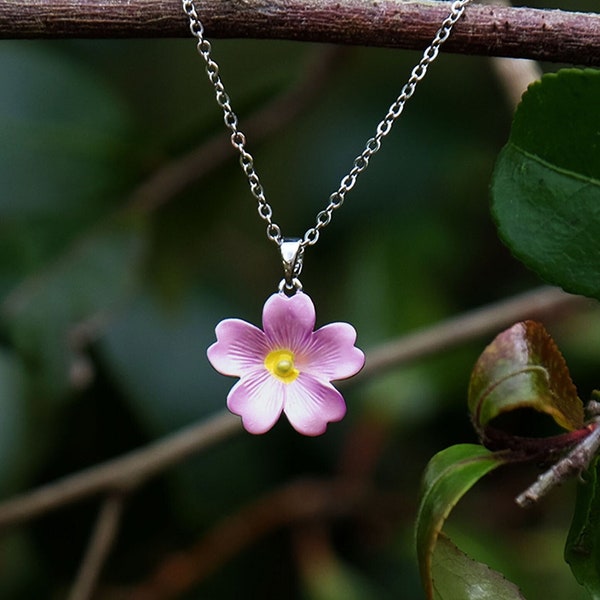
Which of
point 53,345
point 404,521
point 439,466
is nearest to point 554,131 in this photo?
point 439,466

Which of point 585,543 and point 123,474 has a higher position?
point 585,543

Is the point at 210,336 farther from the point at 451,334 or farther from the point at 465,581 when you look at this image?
the point at 465,581

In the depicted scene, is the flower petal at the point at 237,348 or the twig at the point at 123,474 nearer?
the flower petal at the point at 237,348

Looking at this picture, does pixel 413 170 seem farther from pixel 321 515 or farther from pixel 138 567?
pixel 138 567

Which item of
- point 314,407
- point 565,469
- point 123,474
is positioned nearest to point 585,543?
point 565,469

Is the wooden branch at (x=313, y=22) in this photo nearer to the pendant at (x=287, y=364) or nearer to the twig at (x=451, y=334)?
the pendant at (x=287, y=364)

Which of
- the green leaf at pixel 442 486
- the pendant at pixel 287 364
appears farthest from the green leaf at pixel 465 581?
the pendant at pixel 287 364
